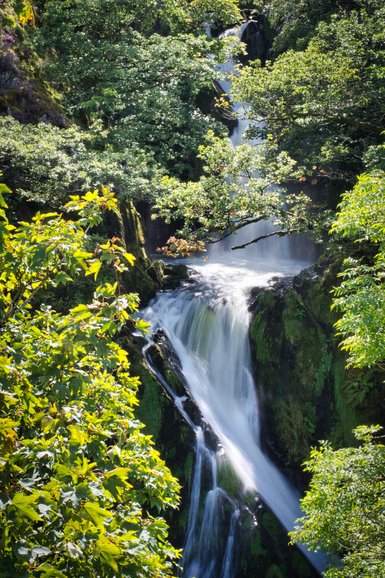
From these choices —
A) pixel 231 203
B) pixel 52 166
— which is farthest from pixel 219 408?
pixel 52 166

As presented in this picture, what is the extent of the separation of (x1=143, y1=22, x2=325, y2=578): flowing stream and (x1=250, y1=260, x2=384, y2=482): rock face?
0.41 m

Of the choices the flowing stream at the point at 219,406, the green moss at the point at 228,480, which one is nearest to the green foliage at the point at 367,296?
the green moss at the point at 228,480

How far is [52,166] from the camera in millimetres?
10531

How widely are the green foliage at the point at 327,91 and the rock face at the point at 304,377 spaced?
361cm

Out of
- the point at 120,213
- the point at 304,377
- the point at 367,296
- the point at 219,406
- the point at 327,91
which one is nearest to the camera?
the point at 367,296

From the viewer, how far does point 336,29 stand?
46.7 feet

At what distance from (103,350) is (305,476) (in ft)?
29.4

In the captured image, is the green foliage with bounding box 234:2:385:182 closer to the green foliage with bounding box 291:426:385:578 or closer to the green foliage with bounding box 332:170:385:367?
the green foliage with bounding box 332:170:385:367

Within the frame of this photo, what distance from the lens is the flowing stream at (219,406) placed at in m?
9.17

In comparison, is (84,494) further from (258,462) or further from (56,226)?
(258,462)

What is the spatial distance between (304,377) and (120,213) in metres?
6.27

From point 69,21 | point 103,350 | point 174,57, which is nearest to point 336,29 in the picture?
point 174,57

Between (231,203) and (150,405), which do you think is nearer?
(150,405)

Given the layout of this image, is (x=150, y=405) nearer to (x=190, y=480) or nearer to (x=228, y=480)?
(x=190, y=480)
